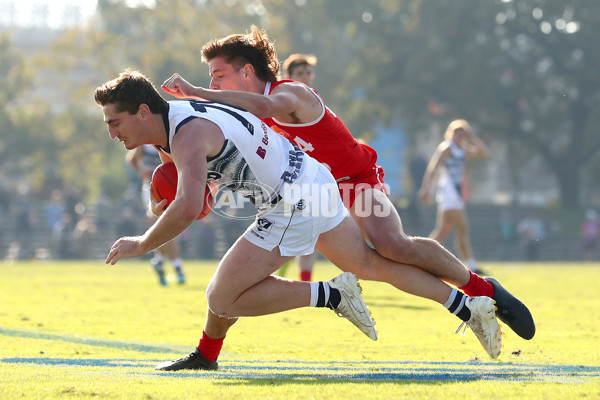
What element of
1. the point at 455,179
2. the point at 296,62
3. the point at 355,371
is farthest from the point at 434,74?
the point at 355,371

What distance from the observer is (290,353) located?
714 centimetres

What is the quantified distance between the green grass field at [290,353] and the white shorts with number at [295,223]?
0.76 m

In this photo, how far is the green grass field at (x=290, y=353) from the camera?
5048mm

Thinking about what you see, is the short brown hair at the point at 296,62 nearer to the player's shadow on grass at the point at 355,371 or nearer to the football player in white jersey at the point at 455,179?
the player's shadow on grass at the point at 355,371

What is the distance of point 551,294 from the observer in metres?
13.0

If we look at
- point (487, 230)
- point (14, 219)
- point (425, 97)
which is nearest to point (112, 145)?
point (425, 97)

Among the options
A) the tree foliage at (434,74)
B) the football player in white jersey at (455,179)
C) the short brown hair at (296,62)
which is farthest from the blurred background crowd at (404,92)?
the short brown hair at (296,62)

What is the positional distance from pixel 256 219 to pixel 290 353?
1.49 m

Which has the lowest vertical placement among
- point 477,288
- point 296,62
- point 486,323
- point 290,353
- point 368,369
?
point 290,353

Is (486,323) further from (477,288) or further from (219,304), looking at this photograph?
(219,304)

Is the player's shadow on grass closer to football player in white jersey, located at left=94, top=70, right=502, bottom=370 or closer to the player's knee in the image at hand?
football player in white jersey, located at left=94, top=70, right=502, bottom=370

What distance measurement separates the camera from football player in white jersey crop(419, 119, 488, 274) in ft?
52.6

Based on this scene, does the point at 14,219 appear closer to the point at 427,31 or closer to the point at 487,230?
the point at 487,230

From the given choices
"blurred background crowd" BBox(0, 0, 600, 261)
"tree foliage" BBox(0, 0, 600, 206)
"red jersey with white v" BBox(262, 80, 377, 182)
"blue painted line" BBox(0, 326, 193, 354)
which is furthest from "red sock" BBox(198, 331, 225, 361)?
"tree foliage" BBox(0, 0, 600, 206)
